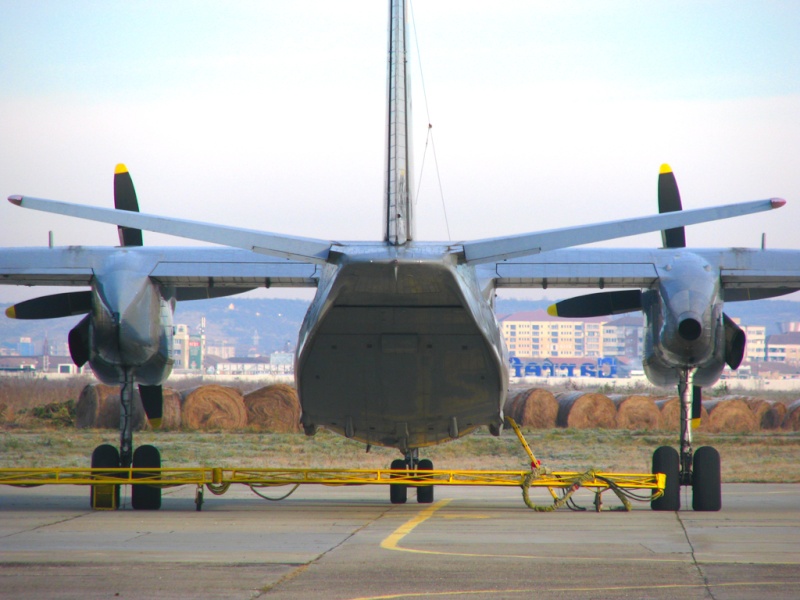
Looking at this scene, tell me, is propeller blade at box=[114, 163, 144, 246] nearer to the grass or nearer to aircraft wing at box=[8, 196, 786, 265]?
aircraft wing at box=[8, 196, 786, 265]

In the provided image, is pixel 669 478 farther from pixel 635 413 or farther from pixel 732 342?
pixel 635 413

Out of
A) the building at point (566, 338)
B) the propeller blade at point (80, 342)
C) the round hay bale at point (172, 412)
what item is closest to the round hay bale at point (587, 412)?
the round hay bale at point (172, 412)

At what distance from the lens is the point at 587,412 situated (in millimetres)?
34781

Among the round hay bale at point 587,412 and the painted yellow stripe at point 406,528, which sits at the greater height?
the painted yellow stripe at point 406,528

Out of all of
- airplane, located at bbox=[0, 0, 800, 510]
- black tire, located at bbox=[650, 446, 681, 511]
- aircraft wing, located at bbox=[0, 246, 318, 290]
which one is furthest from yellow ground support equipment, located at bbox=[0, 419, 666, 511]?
aircraft wing, located at bbox=[0, 246, 318, 290]

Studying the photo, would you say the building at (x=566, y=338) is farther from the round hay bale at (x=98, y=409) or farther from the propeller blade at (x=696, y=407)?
the propeller blade at (x=696, y=407)

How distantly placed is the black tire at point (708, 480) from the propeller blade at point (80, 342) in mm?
Answer: 8719

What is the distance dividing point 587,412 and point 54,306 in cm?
2314

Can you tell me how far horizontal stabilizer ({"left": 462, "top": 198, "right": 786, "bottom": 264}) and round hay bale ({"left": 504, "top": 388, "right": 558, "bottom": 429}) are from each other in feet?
83.7

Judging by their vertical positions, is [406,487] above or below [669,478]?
below

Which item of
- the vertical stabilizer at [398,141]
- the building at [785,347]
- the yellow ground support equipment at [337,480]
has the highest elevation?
the vertical stabilizer at [398,141]

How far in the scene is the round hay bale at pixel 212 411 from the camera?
3148cm

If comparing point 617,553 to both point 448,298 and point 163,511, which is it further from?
point 163,511

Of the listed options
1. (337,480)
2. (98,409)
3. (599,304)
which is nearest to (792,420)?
(599,304)
